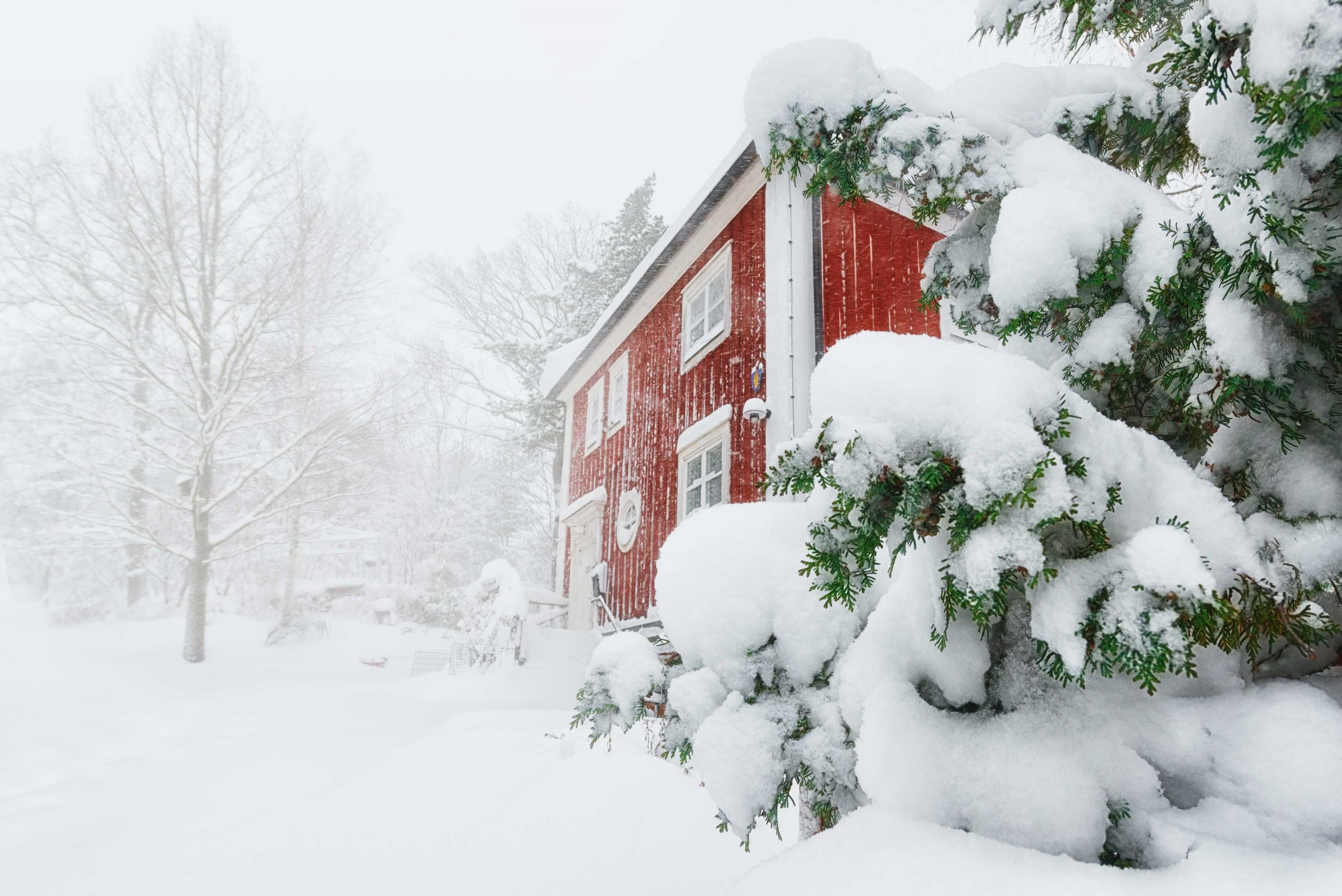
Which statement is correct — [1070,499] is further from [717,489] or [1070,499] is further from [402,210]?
[402,210]

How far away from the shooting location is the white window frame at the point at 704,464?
7.72 metres

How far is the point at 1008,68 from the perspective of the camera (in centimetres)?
224

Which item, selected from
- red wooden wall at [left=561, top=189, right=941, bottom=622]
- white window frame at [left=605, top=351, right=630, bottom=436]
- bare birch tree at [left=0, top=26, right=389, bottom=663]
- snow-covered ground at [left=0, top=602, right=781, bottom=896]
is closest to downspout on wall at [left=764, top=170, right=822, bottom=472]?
red wooden wall at [left=561, top=189, right=941, bottom=622]

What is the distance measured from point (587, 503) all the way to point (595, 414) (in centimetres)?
187

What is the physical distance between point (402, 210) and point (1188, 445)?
15631 millimetres

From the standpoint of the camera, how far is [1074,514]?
1.10 meters

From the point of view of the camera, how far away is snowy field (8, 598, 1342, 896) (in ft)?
4.02

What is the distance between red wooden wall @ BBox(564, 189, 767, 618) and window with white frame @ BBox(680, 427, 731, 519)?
0.15 m

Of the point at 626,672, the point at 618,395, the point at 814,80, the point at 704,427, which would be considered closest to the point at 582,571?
the point at 618,395

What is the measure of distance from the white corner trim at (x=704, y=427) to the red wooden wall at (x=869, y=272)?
1401 mm

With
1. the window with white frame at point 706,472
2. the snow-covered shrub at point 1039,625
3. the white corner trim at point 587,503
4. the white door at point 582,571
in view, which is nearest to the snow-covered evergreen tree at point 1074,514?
Result: the snow-covered shrub at point 1039,625

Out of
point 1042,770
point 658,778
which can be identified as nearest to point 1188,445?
point 1042,770

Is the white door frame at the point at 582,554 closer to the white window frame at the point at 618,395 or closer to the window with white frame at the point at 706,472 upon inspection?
the white window frame at the point at 618,395

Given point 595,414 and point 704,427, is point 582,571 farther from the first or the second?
point 704,427
